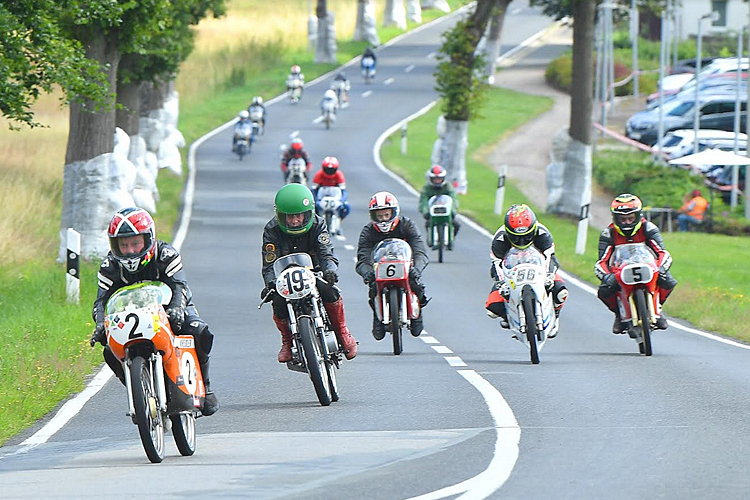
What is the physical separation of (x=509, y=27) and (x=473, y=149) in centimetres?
4311

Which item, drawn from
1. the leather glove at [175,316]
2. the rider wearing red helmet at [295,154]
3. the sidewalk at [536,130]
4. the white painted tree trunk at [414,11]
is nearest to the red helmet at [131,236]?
the leather glove at [175,316]

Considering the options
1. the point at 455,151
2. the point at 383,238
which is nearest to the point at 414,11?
the point at 455,151

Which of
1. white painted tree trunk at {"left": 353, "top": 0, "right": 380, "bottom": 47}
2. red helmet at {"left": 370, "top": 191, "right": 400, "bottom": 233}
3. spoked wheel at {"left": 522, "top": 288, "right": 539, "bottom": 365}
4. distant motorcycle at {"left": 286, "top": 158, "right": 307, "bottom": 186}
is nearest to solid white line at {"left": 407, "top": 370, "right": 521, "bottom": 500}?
spoked wheel at {"left": 522, "top": 288, "right": 539, "bottom": 365}

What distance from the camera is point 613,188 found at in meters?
43.8

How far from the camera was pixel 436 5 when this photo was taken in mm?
108188

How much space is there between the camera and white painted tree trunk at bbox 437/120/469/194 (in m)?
44.8

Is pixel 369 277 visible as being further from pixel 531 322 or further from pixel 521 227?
pixel 531 322

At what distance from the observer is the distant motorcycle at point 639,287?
15.9 m

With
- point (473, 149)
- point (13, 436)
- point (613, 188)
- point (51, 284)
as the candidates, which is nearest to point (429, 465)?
point (13, 436)

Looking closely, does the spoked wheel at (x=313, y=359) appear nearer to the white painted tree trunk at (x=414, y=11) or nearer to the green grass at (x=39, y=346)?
the green grass at (x=39, y=346)

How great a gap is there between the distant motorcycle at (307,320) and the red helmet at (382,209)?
3.97 m

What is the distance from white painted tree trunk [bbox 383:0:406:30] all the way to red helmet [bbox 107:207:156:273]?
89.8 meters

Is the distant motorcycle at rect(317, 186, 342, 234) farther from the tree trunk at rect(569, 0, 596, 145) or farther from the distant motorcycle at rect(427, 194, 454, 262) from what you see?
the tree trunk at rect(569, 0, 596, 145)

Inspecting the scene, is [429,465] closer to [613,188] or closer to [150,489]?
[150,489]
